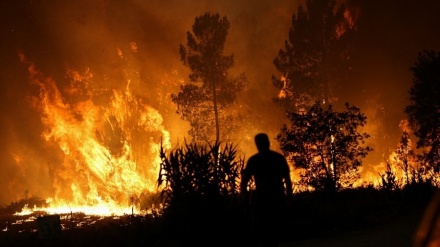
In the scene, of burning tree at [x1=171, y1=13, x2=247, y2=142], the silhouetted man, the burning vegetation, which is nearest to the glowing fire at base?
the burning vegetation

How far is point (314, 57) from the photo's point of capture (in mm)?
38000

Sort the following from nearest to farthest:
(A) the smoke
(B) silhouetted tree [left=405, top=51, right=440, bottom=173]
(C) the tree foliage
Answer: (C) the tree foliage < (B) silhouetted tree [left=405, top=51, right=440, bottom=173] < (A) the smoke

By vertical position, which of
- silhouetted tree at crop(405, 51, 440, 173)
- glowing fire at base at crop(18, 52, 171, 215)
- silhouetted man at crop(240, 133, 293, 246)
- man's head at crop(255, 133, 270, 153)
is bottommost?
silhouetted man at crop(240, 133, 293, 246)

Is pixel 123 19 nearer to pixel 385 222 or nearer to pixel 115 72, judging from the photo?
pixel 115 72

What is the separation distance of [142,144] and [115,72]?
8.74 m

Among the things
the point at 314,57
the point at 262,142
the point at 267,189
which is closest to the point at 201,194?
the point at 267,189

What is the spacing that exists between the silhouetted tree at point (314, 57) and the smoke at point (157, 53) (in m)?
2.85

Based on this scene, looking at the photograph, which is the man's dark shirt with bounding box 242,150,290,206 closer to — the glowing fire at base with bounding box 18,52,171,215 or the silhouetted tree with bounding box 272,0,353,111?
the silhouetted tree with bounding box 272,0,353,111

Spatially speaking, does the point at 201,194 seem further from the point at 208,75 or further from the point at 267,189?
the point at 208,75

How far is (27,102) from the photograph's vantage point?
50688 millimetres

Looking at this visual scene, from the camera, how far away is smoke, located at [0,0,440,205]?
40.5m

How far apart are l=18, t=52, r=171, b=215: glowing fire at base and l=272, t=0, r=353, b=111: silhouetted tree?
529 inches

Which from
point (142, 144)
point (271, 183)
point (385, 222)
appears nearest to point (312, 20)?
point (142, 144)

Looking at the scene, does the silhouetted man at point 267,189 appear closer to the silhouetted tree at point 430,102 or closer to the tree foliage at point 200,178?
the tree foliage at point 200,178
